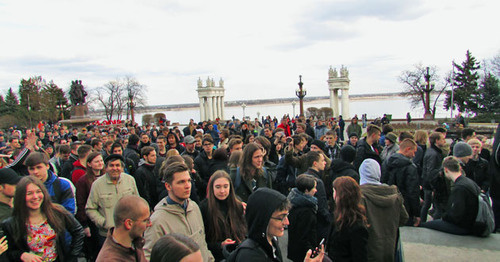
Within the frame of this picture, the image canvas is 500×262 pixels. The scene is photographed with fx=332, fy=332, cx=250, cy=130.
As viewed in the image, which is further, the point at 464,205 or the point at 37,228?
the point at 464,205

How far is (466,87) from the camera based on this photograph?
4022 centimetres

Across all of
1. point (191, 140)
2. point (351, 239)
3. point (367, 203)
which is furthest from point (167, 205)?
point (191, 140)

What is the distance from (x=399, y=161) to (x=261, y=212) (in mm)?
3438

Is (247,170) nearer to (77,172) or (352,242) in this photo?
(352,242)

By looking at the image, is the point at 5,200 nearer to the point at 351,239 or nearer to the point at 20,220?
the point at 20,220

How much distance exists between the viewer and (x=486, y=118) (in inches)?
1221

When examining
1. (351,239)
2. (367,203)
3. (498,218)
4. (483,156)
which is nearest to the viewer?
(351,239)

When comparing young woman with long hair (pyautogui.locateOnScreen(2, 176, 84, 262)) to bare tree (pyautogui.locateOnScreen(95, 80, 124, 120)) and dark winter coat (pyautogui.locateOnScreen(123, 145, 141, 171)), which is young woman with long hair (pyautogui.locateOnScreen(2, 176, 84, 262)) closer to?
dark winter coat (pyautogui.locateOnScreen(123, 145, 141, 171))

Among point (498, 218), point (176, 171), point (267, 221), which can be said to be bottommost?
point (498, 218)

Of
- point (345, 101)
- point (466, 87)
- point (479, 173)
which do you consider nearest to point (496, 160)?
point (479, 173)

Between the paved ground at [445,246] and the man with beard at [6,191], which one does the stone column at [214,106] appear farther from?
the paved ground at [445,246]

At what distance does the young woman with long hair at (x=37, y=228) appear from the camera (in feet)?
10.4

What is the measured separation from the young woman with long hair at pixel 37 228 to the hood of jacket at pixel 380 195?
3151mm

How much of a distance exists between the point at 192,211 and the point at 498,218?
164 inches
